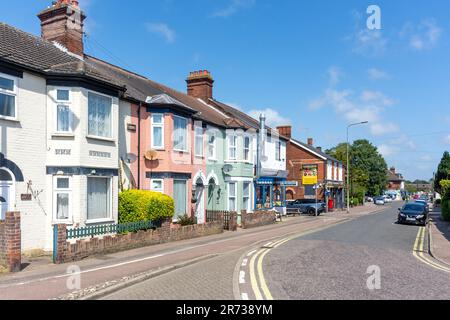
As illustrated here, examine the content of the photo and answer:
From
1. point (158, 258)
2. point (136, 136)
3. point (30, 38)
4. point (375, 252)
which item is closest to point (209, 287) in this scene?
point (158, 258)

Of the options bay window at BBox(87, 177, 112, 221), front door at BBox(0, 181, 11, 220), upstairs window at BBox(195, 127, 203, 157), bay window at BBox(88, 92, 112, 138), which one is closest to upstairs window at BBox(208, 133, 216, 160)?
upstairs window at BBox(195, 127, 203, 157)

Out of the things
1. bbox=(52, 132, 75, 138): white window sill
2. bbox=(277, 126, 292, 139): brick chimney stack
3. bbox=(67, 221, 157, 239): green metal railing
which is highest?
bbox=(277, 126, 292, 139): brick chimney stack

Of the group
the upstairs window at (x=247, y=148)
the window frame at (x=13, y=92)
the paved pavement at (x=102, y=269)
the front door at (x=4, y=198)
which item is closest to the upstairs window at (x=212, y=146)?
the upstairs window at (x=247, y=148)

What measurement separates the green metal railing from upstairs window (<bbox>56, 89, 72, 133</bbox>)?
3.64 m

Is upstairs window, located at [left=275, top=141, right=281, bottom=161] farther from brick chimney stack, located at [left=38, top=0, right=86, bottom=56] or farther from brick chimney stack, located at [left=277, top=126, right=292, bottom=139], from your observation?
brick chimney stack, located at [left=38, top=0, right=86, bottom=56]

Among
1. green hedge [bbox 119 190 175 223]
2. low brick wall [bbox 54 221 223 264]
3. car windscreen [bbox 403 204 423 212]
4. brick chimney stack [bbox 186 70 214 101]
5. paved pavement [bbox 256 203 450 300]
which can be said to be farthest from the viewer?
brick chimney stack [bbox 186 70 214 101]

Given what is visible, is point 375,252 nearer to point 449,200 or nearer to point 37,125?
point 37,125

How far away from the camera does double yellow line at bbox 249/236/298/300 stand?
7867 millimetres

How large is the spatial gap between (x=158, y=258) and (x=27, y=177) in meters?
5.15

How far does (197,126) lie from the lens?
888 inches

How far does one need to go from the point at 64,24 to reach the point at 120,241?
10.5 m

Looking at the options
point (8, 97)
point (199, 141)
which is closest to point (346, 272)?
point (8, 97)

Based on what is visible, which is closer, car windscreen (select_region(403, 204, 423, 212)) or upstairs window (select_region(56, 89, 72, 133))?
upstairs window (select_region(56, 89, 72, 133))

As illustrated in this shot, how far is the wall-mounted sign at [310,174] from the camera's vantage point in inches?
1770
